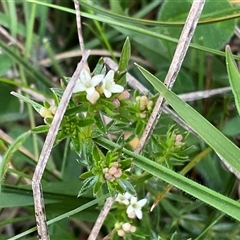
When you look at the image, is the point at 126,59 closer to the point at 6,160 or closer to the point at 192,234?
the point at 6,160

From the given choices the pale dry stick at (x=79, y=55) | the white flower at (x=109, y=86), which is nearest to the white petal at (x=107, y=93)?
the white flower at (x=109, y=86)

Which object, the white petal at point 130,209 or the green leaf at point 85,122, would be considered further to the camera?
the white petal at point 130,209

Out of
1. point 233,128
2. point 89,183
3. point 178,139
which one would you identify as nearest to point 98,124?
point 89,183

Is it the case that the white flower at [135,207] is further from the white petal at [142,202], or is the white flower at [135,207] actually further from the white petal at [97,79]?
the white petal at [97,79]

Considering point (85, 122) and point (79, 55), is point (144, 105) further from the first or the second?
point (79, 55)

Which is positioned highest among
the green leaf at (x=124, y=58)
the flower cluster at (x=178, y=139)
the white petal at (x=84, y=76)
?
the green leaf at (x=124, y=58)
